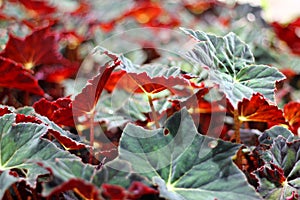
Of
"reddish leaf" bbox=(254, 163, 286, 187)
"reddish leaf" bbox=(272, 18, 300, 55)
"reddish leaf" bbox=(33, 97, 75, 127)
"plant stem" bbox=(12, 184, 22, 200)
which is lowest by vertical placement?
"reddish leaf" bbox=(272, 18, 300, 55)

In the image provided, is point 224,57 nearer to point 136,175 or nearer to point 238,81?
point 238,81

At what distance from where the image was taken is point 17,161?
65 centimetres

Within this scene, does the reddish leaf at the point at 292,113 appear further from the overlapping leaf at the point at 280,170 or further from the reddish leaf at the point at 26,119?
the reddish leaf at the point at 26,119

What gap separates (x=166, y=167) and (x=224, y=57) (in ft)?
0.82

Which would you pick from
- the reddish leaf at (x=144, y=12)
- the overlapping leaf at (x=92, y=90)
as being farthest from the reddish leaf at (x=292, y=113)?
the reddish leaf at (x=144, y=12)

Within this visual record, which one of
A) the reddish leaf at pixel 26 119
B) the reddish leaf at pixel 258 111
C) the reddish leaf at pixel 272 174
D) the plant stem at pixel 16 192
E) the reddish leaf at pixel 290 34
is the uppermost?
the reddish leaf at pixel 26 119

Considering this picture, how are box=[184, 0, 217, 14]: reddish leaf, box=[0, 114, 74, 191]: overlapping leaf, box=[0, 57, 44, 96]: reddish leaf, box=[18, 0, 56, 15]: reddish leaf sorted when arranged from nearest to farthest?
box=[0, 114, 74, 191]: overlapping leaf < box=[0, 57, 44, 96]: reddish leaf < box=[18, 0, 56, 15]: reddish leaf < box=[184, 0, 217, 14]: reddish leaf

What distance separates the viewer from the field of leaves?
0.60m

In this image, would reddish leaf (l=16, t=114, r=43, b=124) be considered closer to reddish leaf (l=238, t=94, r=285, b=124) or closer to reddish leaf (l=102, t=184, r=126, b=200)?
reddish leaf (l=102, t=184, r=126, b=200)

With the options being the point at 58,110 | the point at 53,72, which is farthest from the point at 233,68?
the point at 53,72

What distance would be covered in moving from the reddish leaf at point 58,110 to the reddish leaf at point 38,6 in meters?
0.78

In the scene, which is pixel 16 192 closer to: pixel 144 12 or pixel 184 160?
pixel 184 160

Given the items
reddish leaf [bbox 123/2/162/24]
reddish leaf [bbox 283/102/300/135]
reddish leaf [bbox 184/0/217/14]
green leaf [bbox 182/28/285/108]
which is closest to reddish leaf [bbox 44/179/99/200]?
green leaf [bbox 182/28/285/108]

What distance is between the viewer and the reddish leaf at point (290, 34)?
1596 millimetres
